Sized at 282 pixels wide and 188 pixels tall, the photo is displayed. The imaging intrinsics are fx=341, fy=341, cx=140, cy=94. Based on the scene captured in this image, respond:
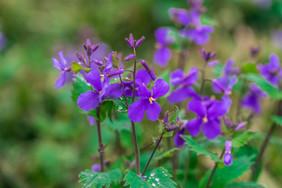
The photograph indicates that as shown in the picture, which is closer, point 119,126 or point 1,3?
point 119,126

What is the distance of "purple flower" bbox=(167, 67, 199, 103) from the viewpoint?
1.82 metres

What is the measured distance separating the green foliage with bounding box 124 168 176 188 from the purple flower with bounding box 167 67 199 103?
55 cm

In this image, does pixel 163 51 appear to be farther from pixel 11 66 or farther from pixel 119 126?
pixel 11 66

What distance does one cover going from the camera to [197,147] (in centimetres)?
153

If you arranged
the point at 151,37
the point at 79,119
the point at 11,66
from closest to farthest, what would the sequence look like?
1. the point at 11,66
2. the point at 79,119
3. the point at 151,37

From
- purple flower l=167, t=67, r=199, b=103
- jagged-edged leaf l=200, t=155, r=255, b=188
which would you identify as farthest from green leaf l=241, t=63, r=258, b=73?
jagged-edged leaf l=200, t=155, r=255, b=188

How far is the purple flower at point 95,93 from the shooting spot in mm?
1324

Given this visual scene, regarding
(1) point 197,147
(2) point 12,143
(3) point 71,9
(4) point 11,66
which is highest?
(3) point 71,9

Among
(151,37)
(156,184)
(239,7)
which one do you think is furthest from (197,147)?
(239,7)

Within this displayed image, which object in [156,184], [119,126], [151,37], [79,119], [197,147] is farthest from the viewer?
[151,37]

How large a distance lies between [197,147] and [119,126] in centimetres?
44

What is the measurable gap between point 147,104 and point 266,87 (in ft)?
2.88

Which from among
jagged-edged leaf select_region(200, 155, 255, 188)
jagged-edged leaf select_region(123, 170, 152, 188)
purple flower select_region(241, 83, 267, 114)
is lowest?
jagged-edged leaf select_region(200, 155, 255, 188)

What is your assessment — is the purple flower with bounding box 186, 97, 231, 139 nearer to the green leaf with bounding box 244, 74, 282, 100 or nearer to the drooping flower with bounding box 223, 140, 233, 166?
the drooping flower with bounding box 223, 140, 233, 166
